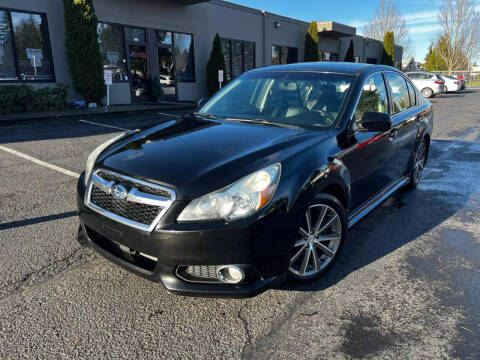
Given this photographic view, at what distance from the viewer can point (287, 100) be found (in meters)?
3.42

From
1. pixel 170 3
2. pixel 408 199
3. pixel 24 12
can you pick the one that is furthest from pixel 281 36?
pixel 408 199

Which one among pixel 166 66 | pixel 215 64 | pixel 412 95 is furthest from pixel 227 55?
Answer: pixel 412 95

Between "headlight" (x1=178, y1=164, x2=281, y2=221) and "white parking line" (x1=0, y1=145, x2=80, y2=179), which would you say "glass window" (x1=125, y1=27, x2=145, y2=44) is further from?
"headlight" (x1=178, y1=164, x2=281, y2=221)

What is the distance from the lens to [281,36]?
889 inches

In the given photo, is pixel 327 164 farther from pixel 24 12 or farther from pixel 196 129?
pixel 24 12

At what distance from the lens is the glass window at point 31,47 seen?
38.6 feet

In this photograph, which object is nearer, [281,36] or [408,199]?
[408,199]

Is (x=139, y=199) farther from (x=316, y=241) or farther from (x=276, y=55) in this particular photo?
(x=276, y=55)

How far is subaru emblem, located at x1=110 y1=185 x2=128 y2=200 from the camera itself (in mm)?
2230

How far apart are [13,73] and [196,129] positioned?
1165cm

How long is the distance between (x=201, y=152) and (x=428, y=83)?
2488 centimetres

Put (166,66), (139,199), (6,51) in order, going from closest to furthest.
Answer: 1. (139,199)
2. (6,51)
3. (166,66)

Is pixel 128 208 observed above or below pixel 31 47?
below

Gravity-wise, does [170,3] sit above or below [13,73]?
above
